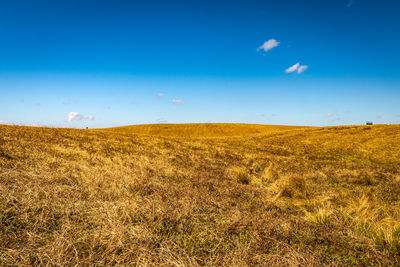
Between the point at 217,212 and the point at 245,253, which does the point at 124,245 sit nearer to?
the point at 245,253

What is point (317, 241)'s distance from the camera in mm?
2916

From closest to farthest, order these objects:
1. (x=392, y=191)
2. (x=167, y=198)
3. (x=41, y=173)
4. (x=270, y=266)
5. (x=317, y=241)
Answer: (x=270, y=266)
(x=317, y=241)
(x=167, y=198)
(x=41, y=173)
(x=392, y=191)

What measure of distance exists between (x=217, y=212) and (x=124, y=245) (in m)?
1.74

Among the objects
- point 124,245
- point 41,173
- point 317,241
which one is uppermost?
point 41,173

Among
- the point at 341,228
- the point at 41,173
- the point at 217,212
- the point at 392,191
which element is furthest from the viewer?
the point at 392,191

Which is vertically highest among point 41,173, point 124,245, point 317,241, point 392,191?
point 41,173

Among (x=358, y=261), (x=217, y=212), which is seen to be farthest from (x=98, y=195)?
(x=358, y=261)

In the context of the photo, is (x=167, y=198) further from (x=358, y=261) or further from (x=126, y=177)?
(x=358, y=261)

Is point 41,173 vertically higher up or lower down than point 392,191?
higher up

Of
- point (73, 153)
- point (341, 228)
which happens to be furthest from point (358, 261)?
point (73, 153)

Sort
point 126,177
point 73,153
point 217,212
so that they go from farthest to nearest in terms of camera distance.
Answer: point 73,153
point 126,177
point 217,212

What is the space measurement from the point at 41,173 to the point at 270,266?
5.10 metres

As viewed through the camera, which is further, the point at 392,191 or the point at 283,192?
the point at 392,191

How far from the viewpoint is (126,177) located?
5.12 meters
